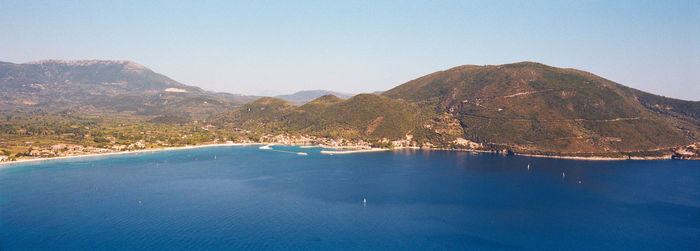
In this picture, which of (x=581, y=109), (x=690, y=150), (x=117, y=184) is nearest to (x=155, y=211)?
(x=117, y=184)

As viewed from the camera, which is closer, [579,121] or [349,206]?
[349,206]

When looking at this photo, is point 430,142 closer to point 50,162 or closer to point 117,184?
point 117,184

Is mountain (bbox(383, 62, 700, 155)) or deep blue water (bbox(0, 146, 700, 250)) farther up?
mountain (bbox(383, 62, 700, 155))

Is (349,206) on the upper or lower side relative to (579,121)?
lower

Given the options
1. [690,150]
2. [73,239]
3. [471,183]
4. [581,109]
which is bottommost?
[73,239]

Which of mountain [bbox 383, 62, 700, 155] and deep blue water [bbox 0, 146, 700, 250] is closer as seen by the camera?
deep blue water [bbox 0, 146, 700, 250]

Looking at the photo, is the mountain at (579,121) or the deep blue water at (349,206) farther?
the mountain at (579,121)

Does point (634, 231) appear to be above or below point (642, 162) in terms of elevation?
below

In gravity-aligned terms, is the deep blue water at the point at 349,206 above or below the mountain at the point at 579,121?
below
